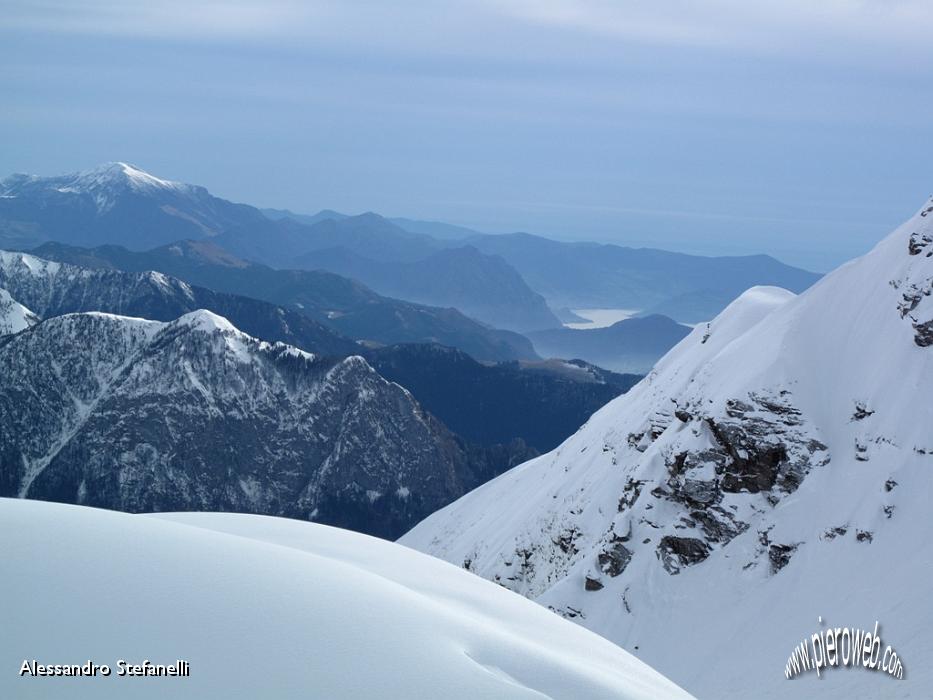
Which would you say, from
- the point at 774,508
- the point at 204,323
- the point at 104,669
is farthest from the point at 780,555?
the point at 204,323

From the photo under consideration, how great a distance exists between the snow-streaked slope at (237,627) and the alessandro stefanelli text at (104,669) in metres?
0.07

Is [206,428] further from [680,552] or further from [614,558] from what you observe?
[680,552]

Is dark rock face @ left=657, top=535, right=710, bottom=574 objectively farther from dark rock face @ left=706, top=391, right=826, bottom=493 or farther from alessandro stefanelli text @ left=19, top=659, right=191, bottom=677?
alessandro stefanelli text @ left=19, top=659, right=191, bottom=677

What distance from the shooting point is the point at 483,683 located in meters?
9.73

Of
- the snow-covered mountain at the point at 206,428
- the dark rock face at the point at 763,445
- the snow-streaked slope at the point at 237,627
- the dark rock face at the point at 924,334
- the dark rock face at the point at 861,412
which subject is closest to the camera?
the snow-streaked slope at the point at 237,627

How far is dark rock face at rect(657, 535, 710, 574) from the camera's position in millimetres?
45844

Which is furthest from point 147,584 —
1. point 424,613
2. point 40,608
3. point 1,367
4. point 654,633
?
point 1,367

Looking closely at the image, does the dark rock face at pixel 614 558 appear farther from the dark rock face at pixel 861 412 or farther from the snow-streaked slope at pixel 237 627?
the snow-streaked slope at pixel 237 627

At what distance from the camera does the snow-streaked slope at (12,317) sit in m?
190

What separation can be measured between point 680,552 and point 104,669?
4114 cm

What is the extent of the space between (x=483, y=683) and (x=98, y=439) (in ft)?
499

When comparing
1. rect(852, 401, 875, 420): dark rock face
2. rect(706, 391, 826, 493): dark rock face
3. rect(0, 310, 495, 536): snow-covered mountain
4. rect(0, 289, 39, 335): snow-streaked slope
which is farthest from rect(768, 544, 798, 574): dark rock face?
rect(0, 289, 39, 335): snow-streaked slope

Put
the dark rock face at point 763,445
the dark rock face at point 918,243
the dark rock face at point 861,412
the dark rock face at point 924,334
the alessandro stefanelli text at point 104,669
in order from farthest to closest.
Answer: the dark rock face at point 918,243
the dark rock face at point 763,445
the dark rock face at point 924,334
the dark rock face at point 861,412
the alessandro stefanelli text at point 104,669

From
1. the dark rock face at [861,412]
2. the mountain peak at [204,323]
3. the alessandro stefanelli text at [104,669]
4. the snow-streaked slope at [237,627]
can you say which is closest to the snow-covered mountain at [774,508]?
the dark rock face at [861,412]
